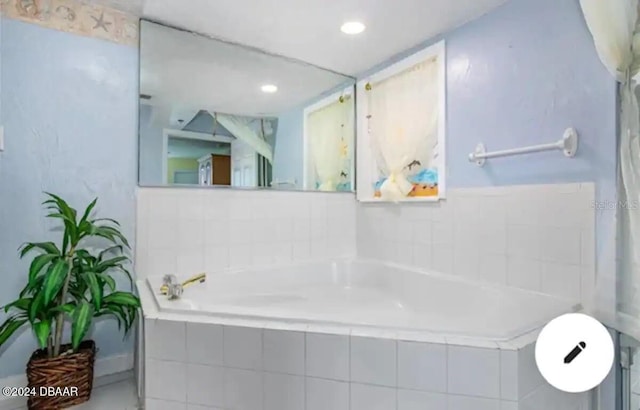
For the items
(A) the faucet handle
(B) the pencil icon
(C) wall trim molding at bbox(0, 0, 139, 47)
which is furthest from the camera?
(C) wall trim molding at bbox(0, 0, 139, 47)

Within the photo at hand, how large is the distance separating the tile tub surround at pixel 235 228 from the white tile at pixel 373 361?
1.27 metres

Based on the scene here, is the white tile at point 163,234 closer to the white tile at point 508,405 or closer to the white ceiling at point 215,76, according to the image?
the white ceiling at point 215,76

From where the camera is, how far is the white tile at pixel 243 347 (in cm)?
125

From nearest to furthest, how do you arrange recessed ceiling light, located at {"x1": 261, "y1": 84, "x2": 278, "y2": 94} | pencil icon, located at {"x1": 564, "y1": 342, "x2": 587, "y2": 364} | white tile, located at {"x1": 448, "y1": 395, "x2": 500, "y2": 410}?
pencil icon, located at {"x1": 564, "y1": 342, "x2": 587, "y2": 364} < white tile, located at {"x1": 448, "y1": 395, "x2": 500, "y2": 410} < recessed ceiling light, located at {"x1": 261, "y1": 84, "x2": 278, "y2": 94}

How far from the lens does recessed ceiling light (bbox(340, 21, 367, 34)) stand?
6.36 ft

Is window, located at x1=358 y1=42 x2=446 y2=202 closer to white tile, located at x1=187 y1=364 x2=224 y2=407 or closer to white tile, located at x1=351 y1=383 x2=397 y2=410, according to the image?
white tile, located at x1=351 y1=383 x2=397 y2=410

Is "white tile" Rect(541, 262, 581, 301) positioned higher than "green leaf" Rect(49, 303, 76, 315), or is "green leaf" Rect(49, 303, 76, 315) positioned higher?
"white tile" Rect(541, 262, 581, 301)

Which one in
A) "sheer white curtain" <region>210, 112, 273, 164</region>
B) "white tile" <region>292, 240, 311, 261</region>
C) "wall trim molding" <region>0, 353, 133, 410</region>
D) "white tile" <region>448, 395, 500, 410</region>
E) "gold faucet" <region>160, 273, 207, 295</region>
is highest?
"sheer white curtain" <region>210, 112, 273, 164</region>

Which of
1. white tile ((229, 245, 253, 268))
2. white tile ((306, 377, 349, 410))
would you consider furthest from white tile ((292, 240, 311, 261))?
white tile ((306, 377, 349, 410))

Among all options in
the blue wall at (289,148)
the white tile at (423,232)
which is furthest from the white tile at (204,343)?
the white tile at (423,232)

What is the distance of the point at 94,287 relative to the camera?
142 cm

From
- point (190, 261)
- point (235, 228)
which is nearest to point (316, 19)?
point (235, 228)

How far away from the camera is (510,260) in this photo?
170 centimetres

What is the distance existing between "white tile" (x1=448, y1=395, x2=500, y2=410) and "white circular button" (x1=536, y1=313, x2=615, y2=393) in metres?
0.19
